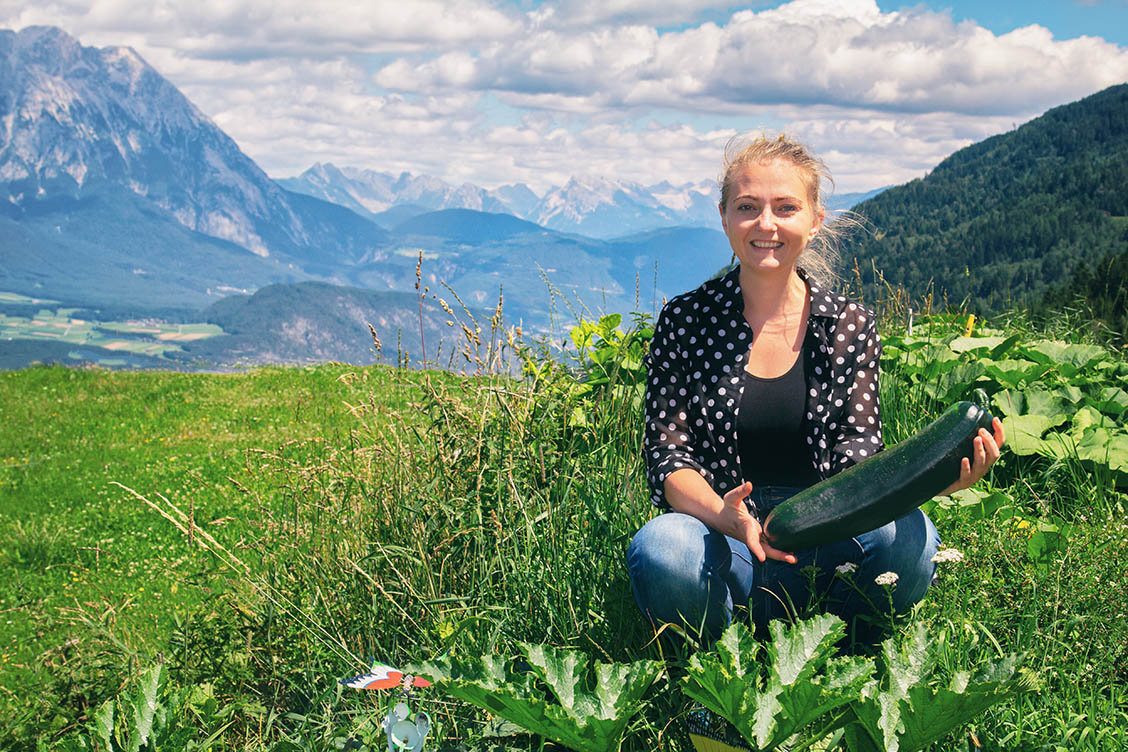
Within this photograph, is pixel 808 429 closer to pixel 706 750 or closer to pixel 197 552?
pixel 706 750

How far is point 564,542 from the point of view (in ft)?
10.1

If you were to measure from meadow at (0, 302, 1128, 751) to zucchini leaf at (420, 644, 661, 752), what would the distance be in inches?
2.4

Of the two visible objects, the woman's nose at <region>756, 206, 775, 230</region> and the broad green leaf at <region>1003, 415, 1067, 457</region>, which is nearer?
the woman's nose at <region>756, 206, 775, 230</region>

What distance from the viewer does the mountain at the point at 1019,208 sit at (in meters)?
112

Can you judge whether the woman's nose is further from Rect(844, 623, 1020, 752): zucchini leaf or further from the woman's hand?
Rect(844, 623, 1020, 752): zucchini leaf

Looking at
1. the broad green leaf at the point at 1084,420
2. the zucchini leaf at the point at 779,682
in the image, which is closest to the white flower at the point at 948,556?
the zucchini leaf at the point at 779,682

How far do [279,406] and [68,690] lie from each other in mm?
7252

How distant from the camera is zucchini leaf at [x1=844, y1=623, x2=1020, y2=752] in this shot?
1.91m

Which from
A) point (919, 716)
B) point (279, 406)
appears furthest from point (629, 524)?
point (279, 406)

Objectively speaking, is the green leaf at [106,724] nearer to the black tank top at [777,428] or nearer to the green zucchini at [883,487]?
the green zucchini at [883,487]

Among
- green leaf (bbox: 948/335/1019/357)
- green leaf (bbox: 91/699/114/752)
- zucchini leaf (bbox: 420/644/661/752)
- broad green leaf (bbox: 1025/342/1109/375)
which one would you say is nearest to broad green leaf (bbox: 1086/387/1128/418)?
broad green leaf (bbox: 1025/342/1109/375)

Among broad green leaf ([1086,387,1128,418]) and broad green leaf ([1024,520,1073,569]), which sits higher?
broad green leaf ([1086,387,1128,418])

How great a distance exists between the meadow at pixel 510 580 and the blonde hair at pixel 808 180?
114 centimetres

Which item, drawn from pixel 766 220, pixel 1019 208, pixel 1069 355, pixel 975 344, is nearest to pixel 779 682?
pixel 766 220
